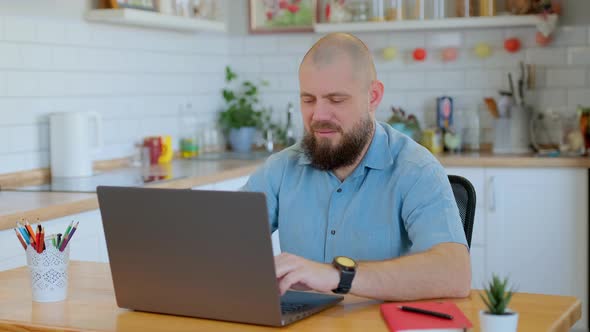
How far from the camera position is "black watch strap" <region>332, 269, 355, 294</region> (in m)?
1.91

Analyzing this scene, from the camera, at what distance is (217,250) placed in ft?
5.83

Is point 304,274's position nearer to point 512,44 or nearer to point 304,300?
point 304,300

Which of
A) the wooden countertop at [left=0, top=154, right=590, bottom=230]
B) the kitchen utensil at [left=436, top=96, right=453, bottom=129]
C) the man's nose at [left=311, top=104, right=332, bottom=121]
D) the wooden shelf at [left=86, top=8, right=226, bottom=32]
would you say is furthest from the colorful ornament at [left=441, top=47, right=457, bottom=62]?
the man's nose at [left=311, top=104, right=332, bottom=121]

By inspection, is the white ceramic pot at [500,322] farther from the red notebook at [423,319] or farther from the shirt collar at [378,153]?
the shirt collar at [378,153]

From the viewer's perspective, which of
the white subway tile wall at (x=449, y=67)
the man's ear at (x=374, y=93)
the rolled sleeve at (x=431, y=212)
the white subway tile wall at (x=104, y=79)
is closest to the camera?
the rolled sleeve at (x=431, y=212)

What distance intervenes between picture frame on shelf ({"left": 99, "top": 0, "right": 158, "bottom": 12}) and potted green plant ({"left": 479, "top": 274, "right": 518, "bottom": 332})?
3018 mm

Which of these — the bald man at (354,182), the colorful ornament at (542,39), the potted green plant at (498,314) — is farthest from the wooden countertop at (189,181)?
the potted green plant at (498,314)

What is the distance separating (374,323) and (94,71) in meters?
2.86

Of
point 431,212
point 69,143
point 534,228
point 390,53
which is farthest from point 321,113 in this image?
point 390,53

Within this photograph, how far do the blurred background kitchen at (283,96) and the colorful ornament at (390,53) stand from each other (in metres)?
0.02

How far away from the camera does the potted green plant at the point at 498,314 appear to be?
1.61 meters

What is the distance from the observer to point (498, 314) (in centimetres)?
162

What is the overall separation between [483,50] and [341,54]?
2.99 meters

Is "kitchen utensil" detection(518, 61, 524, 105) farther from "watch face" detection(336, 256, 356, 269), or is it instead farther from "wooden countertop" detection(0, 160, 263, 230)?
"watch face" detection(336, 256, 356, 269)
